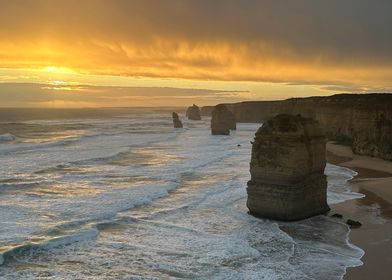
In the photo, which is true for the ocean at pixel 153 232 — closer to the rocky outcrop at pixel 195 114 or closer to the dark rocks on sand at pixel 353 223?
the dark rocks on sand at pixel 353 223

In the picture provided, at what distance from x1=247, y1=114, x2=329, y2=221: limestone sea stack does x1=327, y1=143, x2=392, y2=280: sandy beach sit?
223cm

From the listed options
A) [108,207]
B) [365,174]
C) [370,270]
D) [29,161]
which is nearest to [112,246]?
[108,207]

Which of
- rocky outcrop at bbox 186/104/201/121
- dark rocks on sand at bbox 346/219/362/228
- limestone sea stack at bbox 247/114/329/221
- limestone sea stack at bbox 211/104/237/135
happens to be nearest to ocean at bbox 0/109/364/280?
dark rocks on sand at bbox 346/219/362/228

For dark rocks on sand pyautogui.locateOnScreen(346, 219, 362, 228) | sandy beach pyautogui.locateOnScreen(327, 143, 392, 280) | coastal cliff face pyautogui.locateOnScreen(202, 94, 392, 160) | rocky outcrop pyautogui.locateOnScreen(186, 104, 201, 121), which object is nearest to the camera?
sandy beach pyautogui.locateOnScreen(327, 143, 392, 280)

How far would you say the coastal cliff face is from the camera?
131 feet

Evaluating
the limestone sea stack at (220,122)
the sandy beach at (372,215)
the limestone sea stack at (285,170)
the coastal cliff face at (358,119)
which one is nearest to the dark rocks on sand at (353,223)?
the sandy beach at (372,215)

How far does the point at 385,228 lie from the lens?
55.4 ft

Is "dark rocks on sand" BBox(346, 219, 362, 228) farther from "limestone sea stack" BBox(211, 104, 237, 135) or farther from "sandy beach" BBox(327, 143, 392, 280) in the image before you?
"limestone sea stack" BBox(211, 104, 237, 135)

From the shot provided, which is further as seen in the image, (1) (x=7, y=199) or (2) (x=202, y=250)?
(1) (x=7, y=199)

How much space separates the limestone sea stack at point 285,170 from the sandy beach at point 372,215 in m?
2.23

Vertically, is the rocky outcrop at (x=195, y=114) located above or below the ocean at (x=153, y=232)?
above

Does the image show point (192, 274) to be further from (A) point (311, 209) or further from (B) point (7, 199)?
(B) point (7, 199)

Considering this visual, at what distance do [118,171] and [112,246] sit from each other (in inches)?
643

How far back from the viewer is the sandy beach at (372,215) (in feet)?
42.1
